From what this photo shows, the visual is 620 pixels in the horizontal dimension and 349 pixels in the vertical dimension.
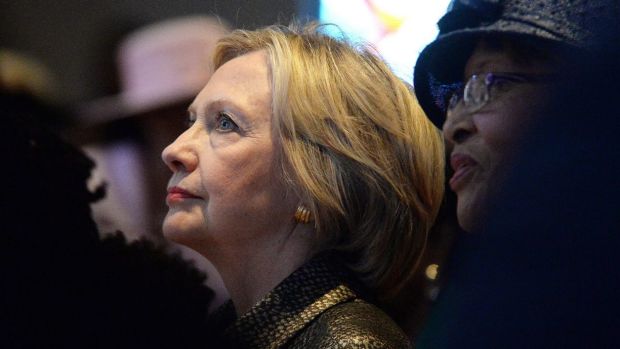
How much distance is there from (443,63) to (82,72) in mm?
1437

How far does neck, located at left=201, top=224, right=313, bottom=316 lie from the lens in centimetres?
173

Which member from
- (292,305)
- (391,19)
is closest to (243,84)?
(292,305)

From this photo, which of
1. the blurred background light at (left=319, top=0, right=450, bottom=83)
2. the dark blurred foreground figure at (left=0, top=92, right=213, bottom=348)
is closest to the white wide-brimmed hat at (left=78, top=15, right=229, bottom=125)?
the blurred background light at (left=319, top=0, right=450, bottom=83)

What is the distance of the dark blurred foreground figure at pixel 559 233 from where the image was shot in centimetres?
65

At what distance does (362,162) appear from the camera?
1.71 metres

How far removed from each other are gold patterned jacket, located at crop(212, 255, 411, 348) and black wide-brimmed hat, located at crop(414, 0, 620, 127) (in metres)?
0.39

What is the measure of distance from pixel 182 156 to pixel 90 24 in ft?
3.15

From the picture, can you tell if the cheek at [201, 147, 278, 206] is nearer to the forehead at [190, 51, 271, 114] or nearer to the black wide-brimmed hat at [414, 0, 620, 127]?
the forehead at [190, 51, 271, 114]

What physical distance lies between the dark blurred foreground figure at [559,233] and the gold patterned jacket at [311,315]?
862 millimetres

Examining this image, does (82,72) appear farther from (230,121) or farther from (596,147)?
(596,147)

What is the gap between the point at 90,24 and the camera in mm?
2539

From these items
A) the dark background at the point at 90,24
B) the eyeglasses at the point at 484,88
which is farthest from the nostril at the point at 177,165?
the eyeglasses at the point at 484,88

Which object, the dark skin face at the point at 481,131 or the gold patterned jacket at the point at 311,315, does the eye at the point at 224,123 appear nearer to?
the gold patterned jacket at the point at 311,315

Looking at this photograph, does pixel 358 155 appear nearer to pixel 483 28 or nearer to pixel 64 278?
pixel 483 28
